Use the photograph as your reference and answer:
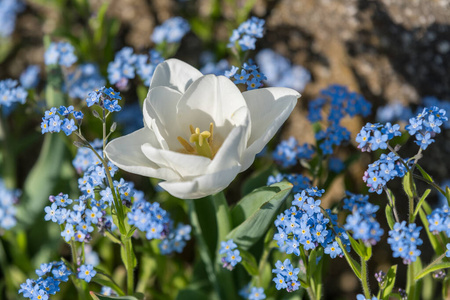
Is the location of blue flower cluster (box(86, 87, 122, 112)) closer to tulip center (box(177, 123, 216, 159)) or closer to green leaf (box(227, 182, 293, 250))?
tulip center (box(177, 123, 216, 159))

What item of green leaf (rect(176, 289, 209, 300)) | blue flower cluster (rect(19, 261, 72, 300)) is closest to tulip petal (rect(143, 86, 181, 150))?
blue flower cluster (rect(19, 261, 72, 300))

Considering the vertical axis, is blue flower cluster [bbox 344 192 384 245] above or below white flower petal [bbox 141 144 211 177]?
below

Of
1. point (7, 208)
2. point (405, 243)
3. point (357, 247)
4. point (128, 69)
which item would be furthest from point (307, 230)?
point (7, 208)

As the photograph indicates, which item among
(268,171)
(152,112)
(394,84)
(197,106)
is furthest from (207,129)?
(394,84)

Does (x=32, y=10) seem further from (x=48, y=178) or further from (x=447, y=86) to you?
(x=447, y=86)

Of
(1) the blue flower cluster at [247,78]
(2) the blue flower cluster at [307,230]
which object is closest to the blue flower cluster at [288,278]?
(2) the blue flower cluster at [307,230]

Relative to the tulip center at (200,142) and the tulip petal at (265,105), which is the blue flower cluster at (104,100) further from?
the tulip petal at (265,105)

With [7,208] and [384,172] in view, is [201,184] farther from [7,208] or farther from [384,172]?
[7,208]

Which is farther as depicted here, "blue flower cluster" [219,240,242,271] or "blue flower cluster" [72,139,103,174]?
"blue flower cluster" [72,139,103,174]
